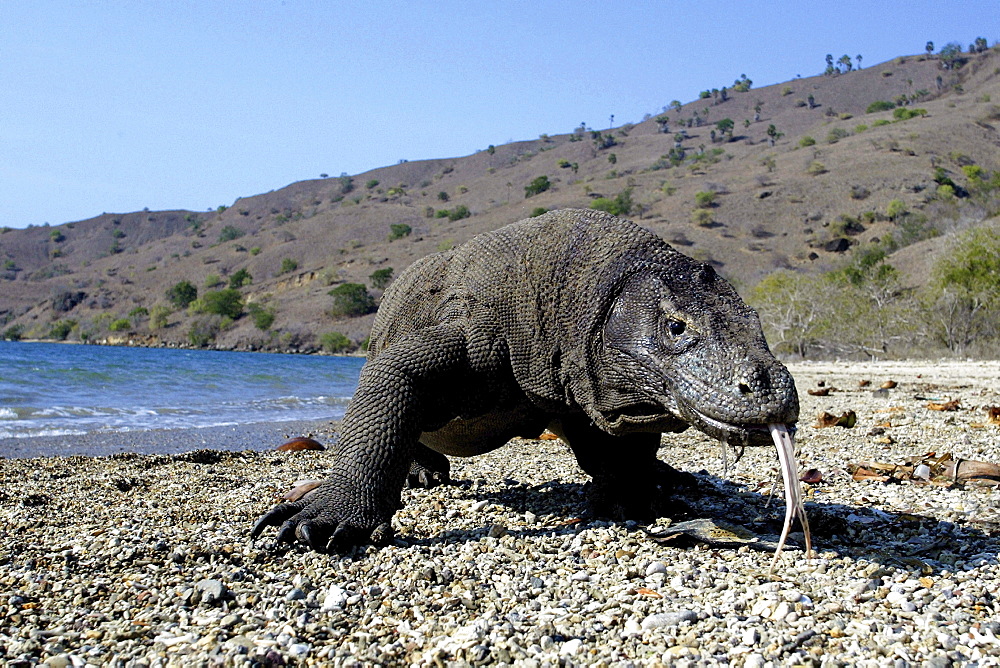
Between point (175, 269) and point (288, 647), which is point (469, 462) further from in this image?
point (175, 269)

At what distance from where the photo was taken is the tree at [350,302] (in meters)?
70.6

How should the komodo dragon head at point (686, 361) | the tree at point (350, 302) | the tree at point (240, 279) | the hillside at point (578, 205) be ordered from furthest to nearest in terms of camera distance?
the tree at point (240, 279)
the tree at point (350, 302)
the hillside at point (578, 205)
the komodo dragon head at point (686, 361)

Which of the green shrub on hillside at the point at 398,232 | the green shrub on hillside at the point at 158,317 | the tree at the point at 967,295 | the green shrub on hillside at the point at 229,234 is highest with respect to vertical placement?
the green shrub on hillside at the point at 229,234

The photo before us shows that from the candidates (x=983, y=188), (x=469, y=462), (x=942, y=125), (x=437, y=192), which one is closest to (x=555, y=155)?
(x=437, y=192)

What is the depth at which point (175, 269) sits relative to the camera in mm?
101562

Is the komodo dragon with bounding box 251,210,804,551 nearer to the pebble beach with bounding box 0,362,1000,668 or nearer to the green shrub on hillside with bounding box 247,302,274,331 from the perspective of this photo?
the pebble beach with bounding box 0,362,1000,668

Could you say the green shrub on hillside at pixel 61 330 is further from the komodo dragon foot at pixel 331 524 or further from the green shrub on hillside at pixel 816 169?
the komodo dragon foot at pixel 331 524

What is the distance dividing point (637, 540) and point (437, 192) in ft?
401

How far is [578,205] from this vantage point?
8238 centimetres

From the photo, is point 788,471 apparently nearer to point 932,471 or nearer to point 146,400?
point 932,471

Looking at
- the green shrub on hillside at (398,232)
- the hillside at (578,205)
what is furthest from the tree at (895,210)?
the green shrub on hillside at (398,232)

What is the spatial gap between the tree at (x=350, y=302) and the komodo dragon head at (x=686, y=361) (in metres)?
67.7

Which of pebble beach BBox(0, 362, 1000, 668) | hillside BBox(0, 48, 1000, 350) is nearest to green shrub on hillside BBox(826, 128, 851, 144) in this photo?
hillside BBox(0, 48, 1000, 350)

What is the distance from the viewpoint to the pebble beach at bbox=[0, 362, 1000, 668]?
2648 millimetres
